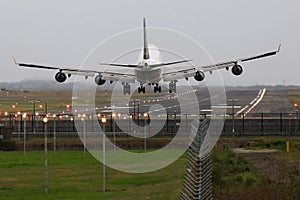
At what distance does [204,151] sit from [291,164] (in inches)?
734

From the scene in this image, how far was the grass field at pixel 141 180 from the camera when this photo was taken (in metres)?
28.1

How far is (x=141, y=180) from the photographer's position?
135 feet

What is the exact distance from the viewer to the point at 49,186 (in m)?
39.6

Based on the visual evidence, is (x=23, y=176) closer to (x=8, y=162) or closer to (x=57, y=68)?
(x=8, y=162)

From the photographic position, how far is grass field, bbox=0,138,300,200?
28078 millimetres

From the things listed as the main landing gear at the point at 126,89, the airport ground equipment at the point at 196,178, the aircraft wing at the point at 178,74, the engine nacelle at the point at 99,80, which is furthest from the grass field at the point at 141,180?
the aircraft wing at the point at 178,74

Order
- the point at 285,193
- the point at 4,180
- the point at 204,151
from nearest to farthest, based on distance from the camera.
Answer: the point at 285,193
the point at 204,151
the point at 4,180

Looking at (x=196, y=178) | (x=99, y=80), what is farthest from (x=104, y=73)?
(x=196, y=178)

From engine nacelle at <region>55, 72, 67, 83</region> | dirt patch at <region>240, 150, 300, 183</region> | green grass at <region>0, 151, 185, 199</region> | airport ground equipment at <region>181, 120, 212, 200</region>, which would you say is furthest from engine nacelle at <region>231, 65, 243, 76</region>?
airport ground equipment at <region>181, 120, 212, 200</region>

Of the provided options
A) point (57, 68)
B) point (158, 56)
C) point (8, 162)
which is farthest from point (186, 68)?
point (8, 162)

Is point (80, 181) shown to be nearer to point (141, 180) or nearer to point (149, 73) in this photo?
point (141, 180)

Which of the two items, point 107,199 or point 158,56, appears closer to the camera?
point 107,199

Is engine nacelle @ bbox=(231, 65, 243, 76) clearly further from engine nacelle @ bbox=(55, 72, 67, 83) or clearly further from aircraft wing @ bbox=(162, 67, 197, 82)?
engine nacelle @ bbox=(55, 72, 67, 83)

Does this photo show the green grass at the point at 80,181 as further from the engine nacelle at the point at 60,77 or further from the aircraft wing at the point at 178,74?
the aircraft wing at the point at 178,74
